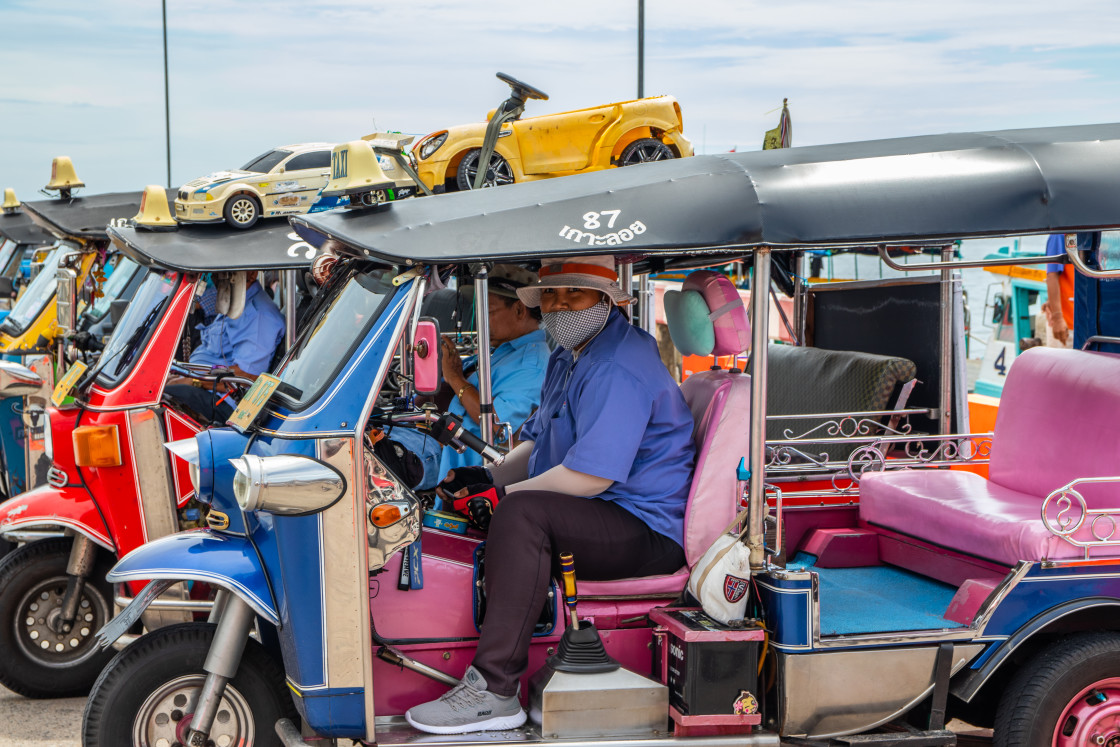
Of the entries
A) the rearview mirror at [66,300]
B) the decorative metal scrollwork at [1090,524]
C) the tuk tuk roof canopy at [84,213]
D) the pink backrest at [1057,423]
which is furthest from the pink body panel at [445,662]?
the tuk tuk roof canopy at [84,213]

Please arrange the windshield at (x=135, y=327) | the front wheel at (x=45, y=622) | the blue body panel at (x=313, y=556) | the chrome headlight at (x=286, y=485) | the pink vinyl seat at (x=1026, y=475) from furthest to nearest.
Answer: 1. the windshield at (x=135, y=327)
2. the front wheel at (x=45, y=622)
3. the pink vinyl seat at (x=1026, y=475)
4. the blue body panel at (x=313, y=556)
5. the chrome headlight at (x=286, y=485)

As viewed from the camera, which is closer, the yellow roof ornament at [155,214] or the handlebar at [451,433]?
the handlebar at [451,433]

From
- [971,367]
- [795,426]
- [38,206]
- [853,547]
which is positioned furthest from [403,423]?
[971,367]

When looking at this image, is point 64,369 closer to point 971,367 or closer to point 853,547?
point 853,547

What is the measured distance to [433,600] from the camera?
12.4ft

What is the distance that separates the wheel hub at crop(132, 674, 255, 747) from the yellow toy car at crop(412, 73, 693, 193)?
8940mm

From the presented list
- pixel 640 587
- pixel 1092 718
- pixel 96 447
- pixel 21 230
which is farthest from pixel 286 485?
pixel 21 230

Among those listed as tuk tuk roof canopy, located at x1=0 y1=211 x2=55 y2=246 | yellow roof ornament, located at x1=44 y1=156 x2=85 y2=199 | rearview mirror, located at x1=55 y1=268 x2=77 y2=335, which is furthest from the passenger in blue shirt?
tuk tuk roof canopy, located at x1=0 y1=211 x2=55 y2=246

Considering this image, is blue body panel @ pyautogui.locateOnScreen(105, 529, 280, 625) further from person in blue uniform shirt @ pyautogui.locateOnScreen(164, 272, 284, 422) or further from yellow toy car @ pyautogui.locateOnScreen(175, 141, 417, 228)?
yellow toy car @ pyautogui.locateOnScreen(175, 141, 417, 228)

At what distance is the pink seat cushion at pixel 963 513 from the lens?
3.97 m

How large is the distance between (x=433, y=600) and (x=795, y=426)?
4.04 metres

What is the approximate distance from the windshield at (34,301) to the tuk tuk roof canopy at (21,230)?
4.56 meters

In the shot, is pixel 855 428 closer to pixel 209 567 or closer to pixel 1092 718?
pixel 1092 718

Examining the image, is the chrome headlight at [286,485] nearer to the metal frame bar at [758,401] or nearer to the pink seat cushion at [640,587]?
the pink seat cushion at [640,587]
